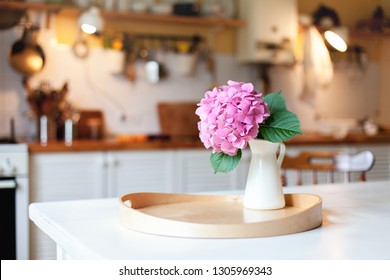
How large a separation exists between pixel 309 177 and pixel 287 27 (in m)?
1.13

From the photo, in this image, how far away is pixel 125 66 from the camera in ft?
14.1

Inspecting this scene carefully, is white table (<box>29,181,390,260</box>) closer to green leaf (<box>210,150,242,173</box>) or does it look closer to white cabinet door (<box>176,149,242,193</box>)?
green leaf (<box>210,150,242,173</box>)

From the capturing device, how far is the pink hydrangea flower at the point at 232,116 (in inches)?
57.8

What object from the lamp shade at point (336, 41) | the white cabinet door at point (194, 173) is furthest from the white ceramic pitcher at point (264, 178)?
the white cabinet door at point (194, 173)

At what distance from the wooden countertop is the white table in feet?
5.83

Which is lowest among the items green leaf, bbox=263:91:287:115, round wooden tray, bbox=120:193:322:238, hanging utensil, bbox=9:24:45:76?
round wooden tray, bbox=120:193:322:238

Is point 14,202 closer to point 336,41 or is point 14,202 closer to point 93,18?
point 93,18

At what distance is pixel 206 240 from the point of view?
1.37m

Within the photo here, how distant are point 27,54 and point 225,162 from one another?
2.72 m

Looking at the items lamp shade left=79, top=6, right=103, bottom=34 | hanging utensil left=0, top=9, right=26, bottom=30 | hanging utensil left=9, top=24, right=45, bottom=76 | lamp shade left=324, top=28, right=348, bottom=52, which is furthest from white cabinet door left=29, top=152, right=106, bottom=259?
lamp shade left=324, top=28, right=348, bottom=52

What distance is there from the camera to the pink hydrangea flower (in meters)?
1.47

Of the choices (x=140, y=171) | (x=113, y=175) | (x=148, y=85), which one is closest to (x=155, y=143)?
(x=140, y=171)

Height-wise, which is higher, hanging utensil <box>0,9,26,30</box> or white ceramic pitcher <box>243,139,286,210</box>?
hanging utensil <box>0,9,26,30</box>

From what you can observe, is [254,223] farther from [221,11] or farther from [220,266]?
[221,11]
